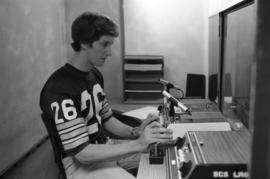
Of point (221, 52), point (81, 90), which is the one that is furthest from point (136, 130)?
point (221, 52)

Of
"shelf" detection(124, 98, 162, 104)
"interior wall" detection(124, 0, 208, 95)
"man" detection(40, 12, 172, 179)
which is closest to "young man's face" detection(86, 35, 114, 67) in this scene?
"man" detection(40, 12, 172, 179)

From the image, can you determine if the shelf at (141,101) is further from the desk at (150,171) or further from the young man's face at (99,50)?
the desk at (150,171)

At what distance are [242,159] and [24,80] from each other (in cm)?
232

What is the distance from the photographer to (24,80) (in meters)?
2.77

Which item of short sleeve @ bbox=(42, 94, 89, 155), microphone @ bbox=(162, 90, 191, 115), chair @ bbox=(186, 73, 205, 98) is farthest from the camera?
chair @ bbox=(186, 73, 205, 98)

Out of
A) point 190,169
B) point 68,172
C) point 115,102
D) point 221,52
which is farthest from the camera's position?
point 115,102

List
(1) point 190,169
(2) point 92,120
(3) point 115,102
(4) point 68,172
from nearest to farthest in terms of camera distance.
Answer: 1. (1) point 190,169
2. (4) point 68,172
3. (2) point 92,120
4. (3) point 115,102

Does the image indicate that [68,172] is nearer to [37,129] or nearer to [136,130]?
[136,130]

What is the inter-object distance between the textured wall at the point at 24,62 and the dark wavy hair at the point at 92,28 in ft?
4.03

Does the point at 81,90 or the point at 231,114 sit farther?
the point at 231,114

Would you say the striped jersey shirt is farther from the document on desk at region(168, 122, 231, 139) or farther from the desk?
the document on desk at region(168, 122, 231, 139)

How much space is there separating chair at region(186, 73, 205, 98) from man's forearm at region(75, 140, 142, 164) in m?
1.42

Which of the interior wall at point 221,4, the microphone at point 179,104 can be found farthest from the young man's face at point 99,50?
the interior wall at point 221,4

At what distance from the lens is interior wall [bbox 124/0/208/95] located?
3031 mm
